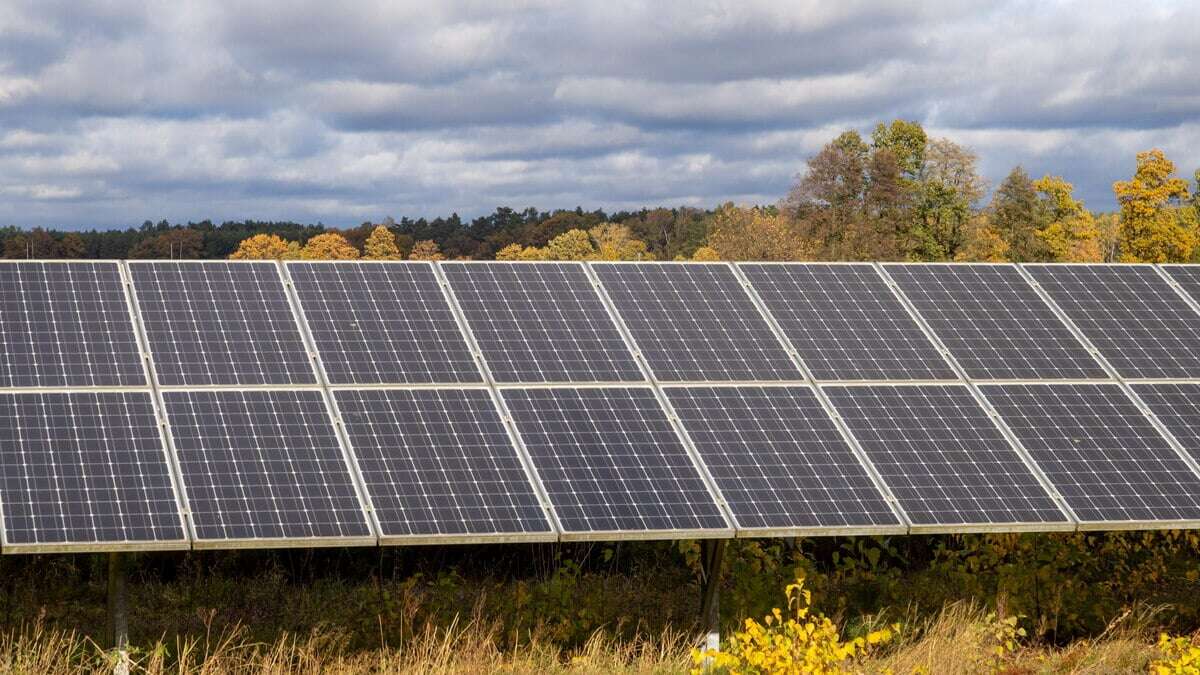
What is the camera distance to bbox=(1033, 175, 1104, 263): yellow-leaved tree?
102m

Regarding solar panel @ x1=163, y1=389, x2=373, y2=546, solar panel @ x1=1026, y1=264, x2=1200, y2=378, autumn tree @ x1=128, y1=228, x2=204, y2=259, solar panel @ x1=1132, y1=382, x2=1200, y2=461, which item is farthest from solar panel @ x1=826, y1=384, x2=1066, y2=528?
autumn tree @ x1=128, y1=228, x2=204, y2=259

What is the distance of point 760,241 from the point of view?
9331 cm

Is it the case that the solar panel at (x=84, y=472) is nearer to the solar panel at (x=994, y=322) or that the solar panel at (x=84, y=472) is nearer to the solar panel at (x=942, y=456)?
the solar panel at (x=942, y=456)

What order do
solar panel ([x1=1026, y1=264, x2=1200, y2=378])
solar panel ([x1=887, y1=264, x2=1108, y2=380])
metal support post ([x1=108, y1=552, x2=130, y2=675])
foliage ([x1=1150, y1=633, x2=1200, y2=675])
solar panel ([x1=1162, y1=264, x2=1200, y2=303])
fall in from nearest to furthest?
foliage ([x1=1150, y1=633, x2=1200, y2=675]), metal support post ([x1=108, y1=552, x2=130, y2=675]), solar panel ([x1=887, y1=264, x2=1108, y2=380]), solar panel ([x1=1026, y1=264, x2=1200, y2=378]), solar panel ([x1=1162, y1=264, x2=1200, y2=303])

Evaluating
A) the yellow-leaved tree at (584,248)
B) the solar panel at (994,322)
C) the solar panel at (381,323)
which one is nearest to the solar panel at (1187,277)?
the solar panel at (994,322)

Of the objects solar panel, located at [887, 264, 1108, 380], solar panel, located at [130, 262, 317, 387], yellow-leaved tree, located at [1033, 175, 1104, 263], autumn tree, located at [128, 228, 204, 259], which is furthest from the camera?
autumn tree, located at [128, 228, 204, 259]

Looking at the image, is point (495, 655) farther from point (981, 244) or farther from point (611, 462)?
point (981, 244)

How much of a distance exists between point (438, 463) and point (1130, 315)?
32.5 feet

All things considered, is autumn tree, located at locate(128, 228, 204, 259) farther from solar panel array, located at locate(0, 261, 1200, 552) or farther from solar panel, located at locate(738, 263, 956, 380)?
solar panel array, located at locate(0, 261, 1200, 552)

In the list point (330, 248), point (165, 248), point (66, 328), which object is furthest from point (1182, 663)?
point (165, 248)

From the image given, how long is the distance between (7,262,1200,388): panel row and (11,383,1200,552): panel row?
503 mm

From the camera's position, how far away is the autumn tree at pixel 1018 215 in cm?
10750

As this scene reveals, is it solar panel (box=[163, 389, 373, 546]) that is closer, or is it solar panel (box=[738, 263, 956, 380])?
solar panel (box=[163, 389, 373, 546])

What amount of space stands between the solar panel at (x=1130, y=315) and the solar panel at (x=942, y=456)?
272cm
